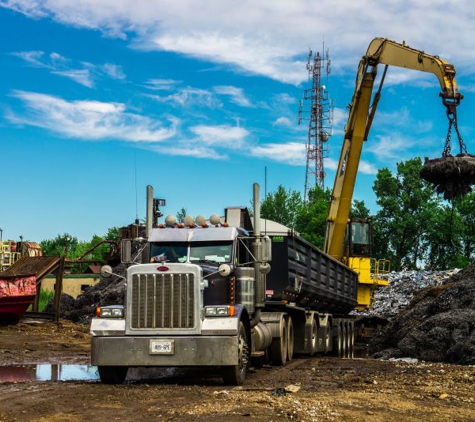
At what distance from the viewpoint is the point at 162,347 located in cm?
1212

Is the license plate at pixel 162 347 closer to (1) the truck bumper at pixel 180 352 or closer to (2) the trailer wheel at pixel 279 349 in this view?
(1) the truck bumper at pixel 180 352

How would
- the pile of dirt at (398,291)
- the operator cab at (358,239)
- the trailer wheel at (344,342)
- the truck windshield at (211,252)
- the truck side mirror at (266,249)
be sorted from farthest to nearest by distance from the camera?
the pile of dirt at (398,291)
the operator cab at (358,239)
the trailer wheel at (344,342)
the truck windshield at (211,252)
the truck side mirror at (266,249)

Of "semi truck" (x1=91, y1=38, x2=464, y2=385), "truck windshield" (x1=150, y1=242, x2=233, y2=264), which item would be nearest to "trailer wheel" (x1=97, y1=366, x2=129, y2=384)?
"semi truck" (x1=91, y1=38, x2=464, y2=385)

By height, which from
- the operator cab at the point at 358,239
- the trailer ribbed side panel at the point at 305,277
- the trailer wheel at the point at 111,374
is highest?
the operator cab at the point at 358,239

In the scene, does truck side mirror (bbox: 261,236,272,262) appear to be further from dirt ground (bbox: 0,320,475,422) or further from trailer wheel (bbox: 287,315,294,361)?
trailer wheel (bbox: 287,315,294,361)

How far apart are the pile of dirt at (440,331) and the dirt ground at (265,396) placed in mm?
2400

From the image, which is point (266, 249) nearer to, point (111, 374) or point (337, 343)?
Answer: point (111, 374)

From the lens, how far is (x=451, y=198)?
→ 1941 centimetres

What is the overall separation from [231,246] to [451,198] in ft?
25.5

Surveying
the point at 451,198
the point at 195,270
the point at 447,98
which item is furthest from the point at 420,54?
the point at 195,270

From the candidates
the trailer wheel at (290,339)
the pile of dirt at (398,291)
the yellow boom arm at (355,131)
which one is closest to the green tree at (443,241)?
the pile of dirt at (398,291)

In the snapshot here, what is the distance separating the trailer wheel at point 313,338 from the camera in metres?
19.1

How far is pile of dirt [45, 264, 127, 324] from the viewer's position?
35.9 metres

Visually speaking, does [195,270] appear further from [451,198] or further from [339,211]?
[339,211]
